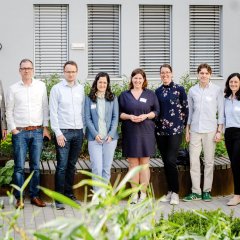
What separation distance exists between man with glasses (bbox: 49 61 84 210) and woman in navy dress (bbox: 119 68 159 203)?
24.8 inches

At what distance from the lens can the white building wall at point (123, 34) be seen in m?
15.6

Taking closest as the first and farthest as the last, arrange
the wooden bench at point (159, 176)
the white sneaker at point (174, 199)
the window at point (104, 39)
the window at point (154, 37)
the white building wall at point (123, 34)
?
1. the white sneaker at point (174, 199)
2. the wooden bench at point (159, 176)
3. the white building wall at point (123, 34)
4. the window at point (104, 39)
5. the window at point (154, 37)

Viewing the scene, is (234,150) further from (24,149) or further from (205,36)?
(205,36)

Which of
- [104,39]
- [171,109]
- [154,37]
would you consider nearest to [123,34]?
[104,39]

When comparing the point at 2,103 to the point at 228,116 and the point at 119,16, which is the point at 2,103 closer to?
the point at 228,116

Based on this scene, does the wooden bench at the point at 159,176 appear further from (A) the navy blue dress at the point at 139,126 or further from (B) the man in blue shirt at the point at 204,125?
(A) the navy blue dress at the point at 139,126

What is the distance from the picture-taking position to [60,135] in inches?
344

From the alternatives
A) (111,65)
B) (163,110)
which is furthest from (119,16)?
(163,110)

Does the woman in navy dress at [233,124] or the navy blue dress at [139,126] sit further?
the woman in navy dress at [233,124]

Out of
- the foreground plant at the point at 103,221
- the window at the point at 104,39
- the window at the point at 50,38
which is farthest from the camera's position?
the window at the point at 104,39

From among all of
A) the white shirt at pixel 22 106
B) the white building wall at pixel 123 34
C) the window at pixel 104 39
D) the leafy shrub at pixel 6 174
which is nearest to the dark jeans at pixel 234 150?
the white shirt at pixel 22 106

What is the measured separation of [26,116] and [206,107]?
8.44 ft

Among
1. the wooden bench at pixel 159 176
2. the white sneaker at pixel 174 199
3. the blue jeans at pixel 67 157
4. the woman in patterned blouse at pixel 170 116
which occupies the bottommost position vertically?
the white sneaker at pixel 174 199

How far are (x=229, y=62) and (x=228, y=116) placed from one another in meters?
8.14
